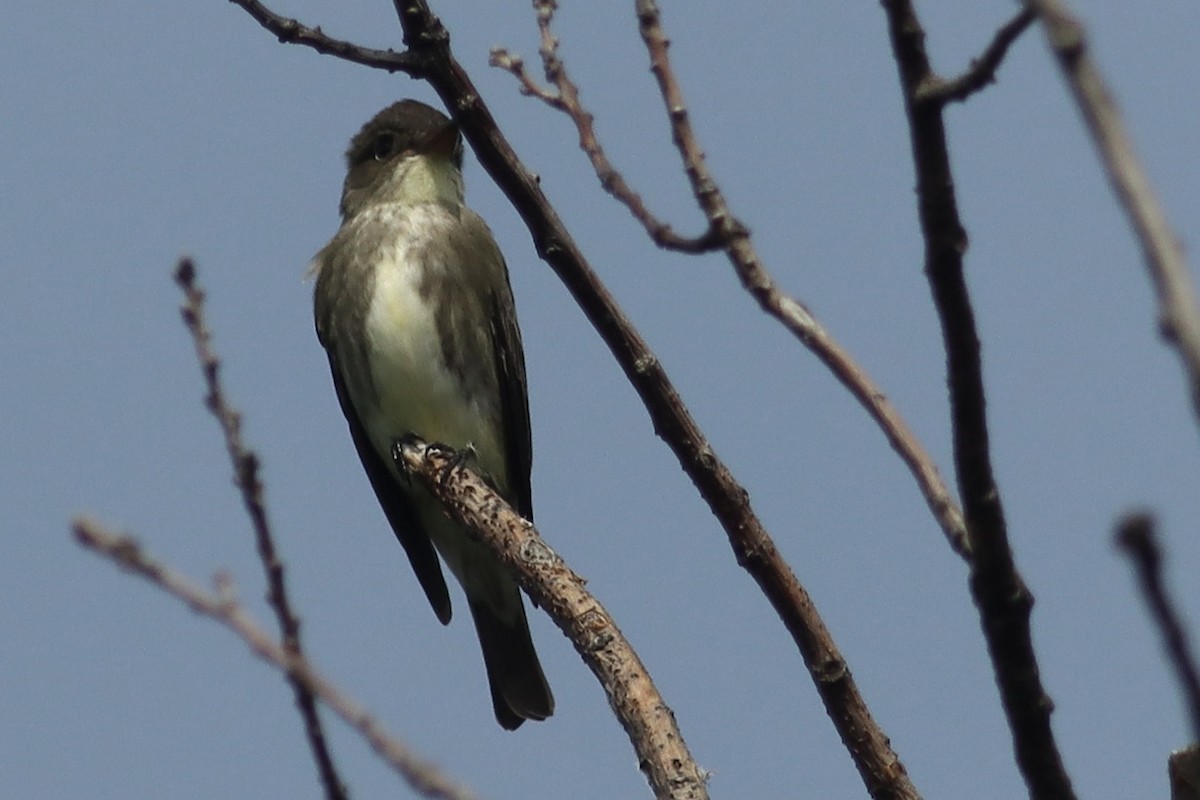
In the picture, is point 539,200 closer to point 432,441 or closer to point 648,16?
point 648,16

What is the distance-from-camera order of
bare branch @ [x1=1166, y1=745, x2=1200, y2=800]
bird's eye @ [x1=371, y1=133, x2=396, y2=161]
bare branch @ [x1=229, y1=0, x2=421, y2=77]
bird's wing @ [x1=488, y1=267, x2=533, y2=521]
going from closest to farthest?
bare branch @ [x1=1166, y1=745, x2=1200, y2=800] < bare branch @ [x1=229, y1=0, x2=421, y2=77] < bird's wing @ [x1=488, y1=267, x2=533, y2=521] < bird's eye @ [x1=371, y1=133, x2=396, y2=161]

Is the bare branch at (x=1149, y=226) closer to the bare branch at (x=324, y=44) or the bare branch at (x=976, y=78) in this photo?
the bare branch at (x=976, y=78)

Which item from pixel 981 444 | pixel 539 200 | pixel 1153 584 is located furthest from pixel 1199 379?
pixel 539 200

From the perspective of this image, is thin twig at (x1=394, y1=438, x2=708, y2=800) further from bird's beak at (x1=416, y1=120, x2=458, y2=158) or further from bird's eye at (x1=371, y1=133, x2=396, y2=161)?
bird's eye at (x1=371, y1=133, x2=396, y2=161)

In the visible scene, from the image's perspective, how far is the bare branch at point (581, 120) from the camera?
110 inches

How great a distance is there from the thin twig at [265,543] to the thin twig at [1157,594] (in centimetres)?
102

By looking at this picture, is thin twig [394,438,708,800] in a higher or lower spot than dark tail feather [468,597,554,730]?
lower

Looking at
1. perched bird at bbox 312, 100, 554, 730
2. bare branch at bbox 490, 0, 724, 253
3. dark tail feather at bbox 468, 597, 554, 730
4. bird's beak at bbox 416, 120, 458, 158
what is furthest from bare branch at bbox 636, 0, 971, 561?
bird's beak at bbox 416, 120, 458, 158

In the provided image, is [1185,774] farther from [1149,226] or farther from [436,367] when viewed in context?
[436,367]

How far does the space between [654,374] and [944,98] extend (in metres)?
1.36

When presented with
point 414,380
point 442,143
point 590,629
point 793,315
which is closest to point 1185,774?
point 793,315

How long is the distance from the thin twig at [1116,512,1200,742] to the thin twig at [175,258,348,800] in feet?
3.34

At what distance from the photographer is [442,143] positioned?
819cm

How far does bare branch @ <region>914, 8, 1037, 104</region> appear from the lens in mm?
2060
